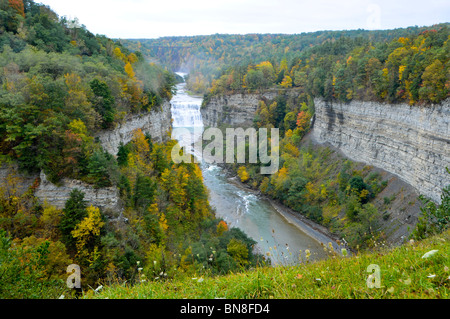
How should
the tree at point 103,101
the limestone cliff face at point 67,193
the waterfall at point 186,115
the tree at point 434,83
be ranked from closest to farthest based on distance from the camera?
the limestone cliff face at point 67,193 < the tree at point 103,101 < the tree at point 434,83 < the waterfall at point 186,115

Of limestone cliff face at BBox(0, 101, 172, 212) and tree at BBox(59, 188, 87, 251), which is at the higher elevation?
limestone cliff face at BBox(0, 101, 172, 212)

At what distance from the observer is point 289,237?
95.0ft

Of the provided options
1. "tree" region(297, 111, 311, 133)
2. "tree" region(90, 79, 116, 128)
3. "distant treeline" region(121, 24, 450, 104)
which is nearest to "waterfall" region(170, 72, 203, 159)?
"distant treeline" region(121, 24, 450, 104)

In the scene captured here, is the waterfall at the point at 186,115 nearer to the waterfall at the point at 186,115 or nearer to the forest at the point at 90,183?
the waterfall at the point at 186,115

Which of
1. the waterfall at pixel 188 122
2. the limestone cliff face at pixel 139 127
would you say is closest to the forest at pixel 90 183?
the limestone cliff face at pixel 139 127

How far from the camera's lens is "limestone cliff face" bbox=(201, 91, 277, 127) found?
63031mm

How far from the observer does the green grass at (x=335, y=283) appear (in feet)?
11.6

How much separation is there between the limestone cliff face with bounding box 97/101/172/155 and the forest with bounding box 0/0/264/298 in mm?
609

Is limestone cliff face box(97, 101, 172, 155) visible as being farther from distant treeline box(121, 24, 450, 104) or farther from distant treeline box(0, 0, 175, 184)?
distant treeline box(121, 24, 450, 104)

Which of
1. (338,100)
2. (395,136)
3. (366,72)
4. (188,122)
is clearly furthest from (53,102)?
(188,122)

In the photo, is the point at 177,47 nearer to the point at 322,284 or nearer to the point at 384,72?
the point at 384,72

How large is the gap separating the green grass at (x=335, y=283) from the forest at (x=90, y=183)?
341cm
